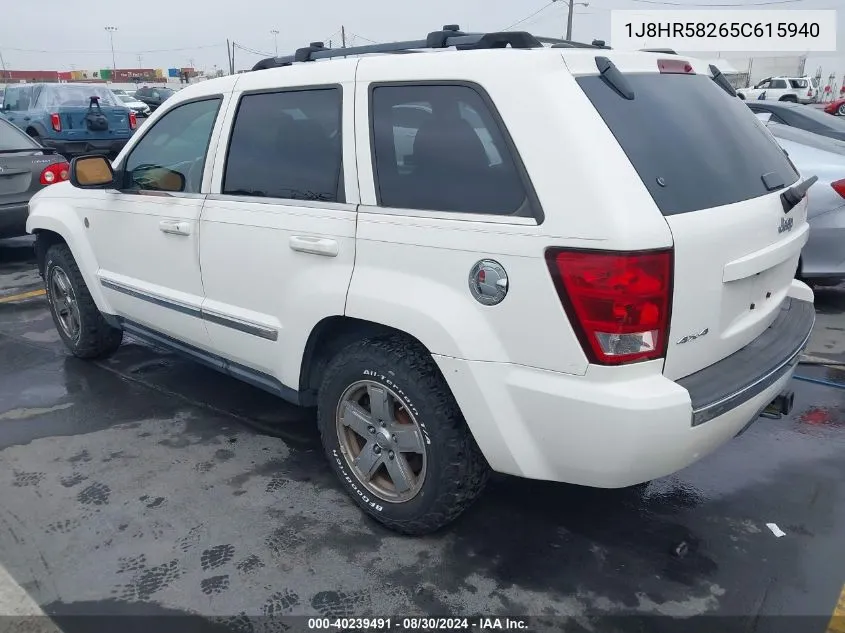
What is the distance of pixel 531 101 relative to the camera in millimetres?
2352

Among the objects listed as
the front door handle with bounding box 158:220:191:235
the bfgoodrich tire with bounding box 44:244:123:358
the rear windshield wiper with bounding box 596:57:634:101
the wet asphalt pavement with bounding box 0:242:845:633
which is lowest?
the wet asphalt pavement with bounding box 0:242:845:633

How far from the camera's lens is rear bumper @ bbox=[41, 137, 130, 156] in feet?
46.7

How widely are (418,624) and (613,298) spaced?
1314 millimetres

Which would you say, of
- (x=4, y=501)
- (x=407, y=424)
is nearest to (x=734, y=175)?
(x=407, y=424)

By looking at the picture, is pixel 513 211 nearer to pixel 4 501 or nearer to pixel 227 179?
pixel 227 179

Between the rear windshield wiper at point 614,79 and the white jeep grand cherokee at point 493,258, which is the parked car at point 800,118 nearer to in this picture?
the white jeep grand cherokee at point 493,258

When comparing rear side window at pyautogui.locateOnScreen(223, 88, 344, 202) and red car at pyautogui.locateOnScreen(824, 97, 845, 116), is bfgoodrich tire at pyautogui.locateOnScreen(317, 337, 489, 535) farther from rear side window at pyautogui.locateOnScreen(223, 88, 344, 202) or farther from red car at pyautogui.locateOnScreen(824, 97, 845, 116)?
red car at pyautogui.locateOnScreen(824, 97, 845, 116)

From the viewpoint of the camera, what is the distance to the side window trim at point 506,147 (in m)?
2.33

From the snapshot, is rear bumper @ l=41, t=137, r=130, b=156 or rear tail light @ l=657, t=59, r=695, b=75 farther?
rear bumper @ l=41, t=137, r=130, b=156

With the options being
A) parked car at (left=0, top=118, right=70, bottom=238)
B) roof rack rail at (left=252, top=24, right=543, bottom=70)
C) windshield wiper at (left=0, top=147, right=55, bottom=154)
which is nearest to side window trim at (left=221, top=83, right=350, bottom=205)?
roof rack rail at (left=252, top=24, right=543, bottom=70)

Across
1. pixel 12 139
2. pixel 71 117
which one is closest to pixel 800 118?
pixel 12 139

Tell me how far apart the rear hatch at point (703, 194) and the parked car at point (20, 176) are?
693cm

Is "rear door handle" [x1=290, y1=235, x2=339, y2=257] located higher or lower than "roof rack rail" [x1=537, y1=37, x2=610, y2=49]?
lower

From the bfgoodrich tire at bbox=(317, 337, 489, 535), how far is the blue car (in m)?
13.0
